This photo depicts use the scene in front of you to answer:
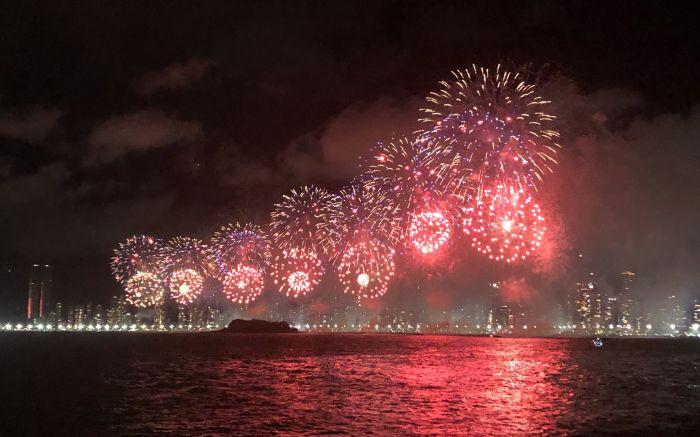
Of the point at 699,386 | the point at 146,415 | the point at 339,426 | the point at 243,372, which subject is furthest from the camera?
the point at 243,372

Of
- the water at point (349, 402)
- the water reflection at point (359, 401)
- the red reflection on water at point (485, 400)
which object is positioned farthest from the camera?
the water at point (349, 402)

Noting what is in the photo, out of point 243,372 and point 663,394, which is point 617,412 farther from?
point 243,372

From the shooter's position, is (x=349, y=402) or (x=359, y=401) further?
(x=359, y=401)

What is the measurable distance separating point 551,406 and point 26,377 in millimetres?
44955

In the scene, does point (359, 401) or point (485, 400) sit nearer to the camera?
point (485, 400)

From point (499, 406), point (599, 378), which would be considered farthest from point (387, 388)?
point (599, 378)

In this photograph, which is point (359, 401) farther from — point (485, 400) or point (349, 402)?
point (485, 400)

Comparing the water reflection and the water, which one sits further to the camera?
the water

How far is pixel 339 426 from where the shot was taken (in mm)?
29656

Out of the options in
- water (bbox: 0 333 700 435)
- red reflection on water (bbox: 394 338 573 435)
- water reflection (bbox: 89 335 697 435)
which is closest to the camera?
red reflection on water (bbox: 394 338 573 435)

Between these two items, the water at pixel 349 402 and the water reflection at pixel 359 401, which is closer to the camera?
the water reflection at pixel 359 401

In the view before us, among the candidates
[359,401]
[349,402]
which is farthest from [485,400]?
[349,402]

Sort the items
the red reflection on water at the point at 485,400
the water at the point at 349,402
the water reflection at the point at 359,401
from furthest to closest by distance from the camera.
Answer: the water at the point at 349,402
the water reflection at the point at 359,401
the red reflection on water at the point at 485,400

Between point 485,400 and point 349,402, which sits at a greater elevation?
point 485,400
